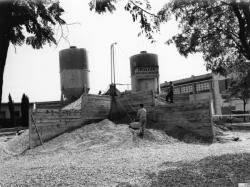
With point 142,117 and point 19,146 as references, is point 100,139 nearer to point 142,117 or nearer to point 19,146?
point 142,117

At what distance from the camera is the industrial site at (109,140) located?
8641 millimetres

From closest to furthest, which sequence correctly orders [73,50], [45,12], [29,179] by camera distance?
[45,12] → [29,179] → [73,50]

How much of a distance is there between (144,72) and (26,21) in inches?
897

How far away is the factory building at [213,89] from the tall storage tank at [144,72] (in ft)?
60.5

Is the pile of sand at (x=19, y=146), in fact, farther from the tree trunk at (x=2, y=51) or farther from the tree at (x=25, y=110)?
the tree at (x=25, y=110)

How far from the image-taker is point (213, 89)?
5034cm

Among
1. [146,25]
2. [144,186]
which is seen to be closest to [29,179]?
[144,186]

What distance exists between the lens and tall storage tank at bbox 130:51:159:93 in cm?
2848

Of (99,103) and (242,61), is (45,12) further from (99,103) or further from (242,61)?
(99,103)

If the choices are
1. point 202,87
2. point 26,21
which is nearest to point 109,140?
point 26,21

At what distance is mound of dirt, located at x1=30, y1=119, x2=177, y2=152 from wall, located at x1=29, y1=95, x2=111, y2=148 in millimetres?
486

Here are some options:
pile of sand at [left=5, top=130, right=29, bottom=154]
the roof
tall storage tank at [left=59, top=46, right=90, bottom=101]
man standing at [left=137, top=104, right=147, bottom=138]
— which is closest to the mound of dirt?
man standing at [left=137, top=104, right=147, bottom=138]

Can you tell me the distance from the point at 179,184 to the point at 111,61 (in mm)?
18477

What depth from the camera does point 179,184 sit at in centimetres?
724
